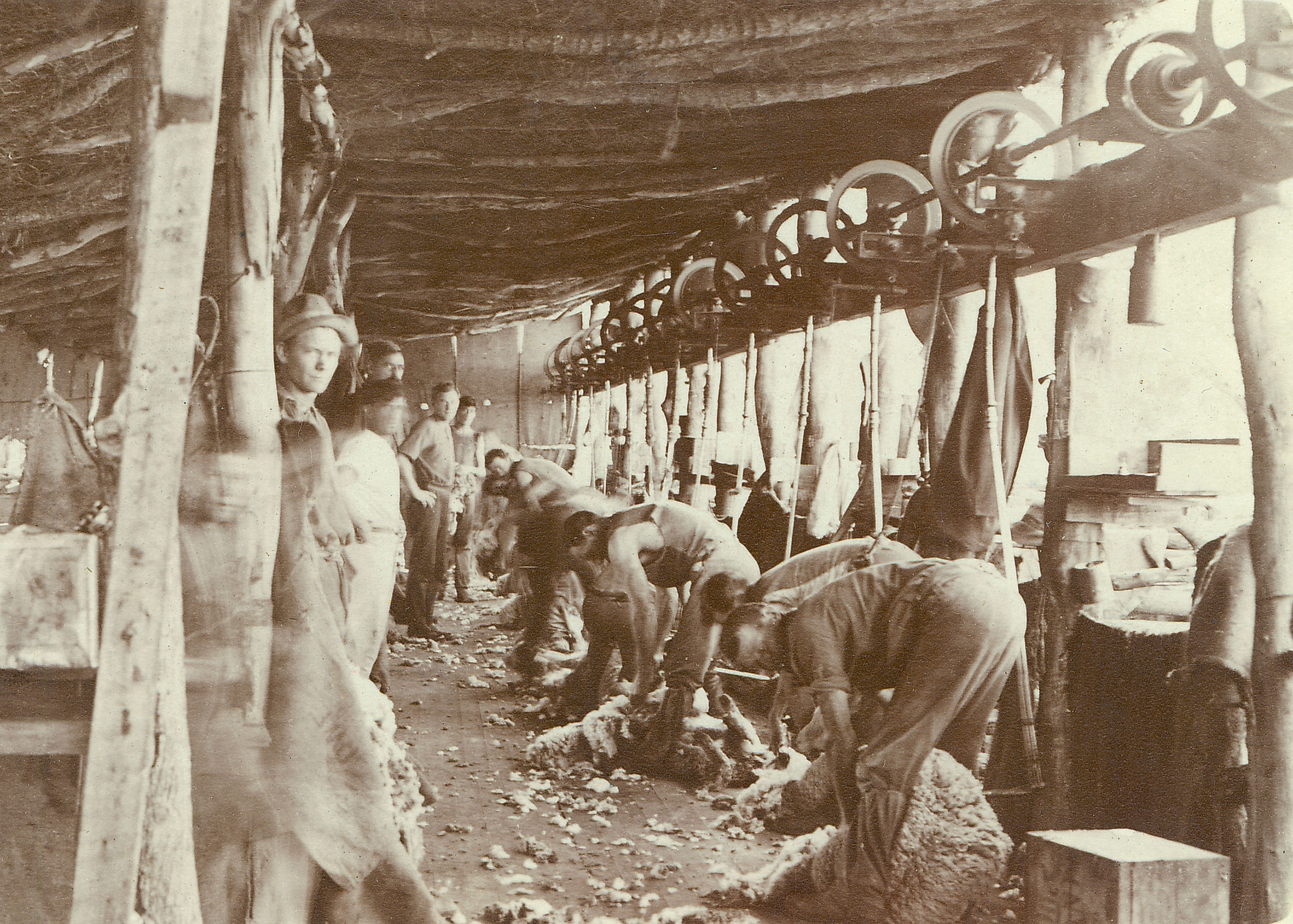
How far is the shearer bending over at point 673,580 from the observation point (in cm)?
459

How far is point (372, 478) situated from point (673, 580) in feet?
6.06

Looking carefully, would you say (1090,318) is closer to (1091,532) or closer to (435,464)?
(1091,532)

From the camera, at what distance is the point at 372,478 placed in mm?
3551

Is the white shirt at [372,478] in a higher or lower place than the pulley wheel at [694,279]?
lower

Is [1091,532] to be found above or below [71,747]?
above

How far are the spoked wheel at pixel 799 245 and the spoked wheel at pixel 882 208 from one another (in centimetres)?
15

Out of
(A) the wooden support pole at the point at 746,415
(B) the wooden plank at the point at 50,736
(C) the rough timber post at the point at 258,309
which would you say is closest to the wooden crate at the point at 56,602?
(B) the wooden plank at the point at 50,736

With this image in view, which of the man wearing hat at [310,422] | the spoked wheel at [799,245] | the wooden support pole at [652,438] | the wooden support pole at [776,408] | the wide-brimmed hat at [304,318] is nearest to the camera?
the man wearing hat at [310,422]

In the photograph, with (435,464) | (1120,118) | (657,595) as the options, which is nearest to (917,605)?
(1120,118)

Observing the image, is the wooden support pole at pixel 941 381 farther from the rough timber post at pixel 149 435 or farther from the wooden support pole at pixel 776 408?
the rough timber post at pixel 149 435

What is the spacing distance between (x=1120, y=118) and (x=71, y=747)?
2.75 m

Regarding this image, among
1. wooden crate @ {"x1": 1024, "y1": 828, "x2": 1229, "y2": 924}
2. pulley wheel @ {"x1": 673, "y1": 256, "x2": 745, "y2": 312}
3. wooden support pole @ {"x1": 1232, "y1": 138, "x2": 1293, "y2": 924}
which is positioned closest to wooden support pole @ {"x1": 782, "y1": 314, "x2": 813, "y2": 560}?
pulley wheel @ {"x1": 673, "y1": 256, "x2": 745, "y2": 312}

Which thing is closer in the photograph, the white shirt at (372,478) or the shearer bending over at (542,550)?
the white shirt at (372,478)

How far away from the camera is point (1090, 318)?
3436mm
